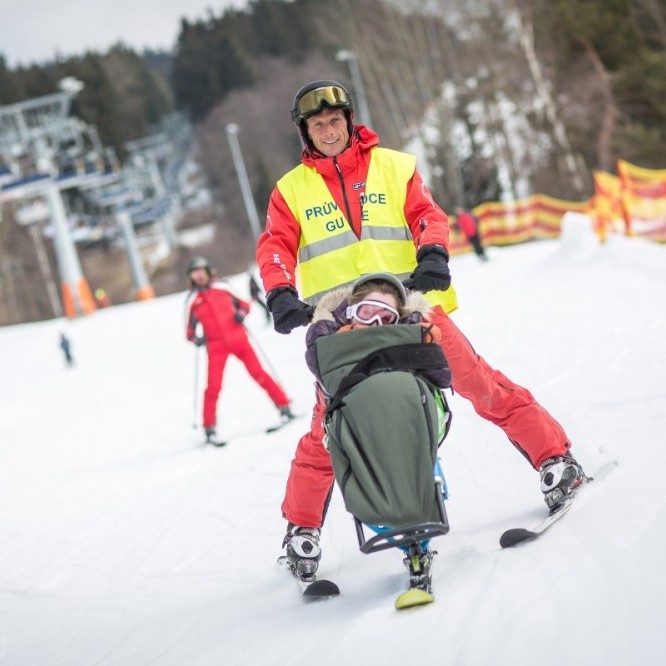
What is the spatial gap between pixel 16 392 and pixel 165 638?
14.4m

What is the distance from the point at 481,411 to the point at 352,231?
95cm

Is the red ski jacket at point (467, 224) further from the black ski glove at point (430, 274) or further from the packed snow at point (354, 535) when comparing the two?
the black ski glove at point (430, 274)

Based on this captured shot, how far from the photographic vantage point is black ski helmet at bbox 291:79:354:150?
3695mm

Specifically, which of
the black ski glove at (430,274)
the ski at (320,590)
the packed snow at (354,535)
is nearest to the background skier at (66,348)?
the packed snow at (354,535)

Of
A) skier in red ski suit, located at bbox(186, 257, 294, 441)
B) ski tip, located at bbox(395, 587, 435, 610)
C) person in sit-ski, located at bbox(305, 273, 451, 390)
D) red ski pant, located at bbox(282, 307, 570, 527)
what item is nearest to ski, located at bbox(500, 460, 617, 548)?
red ski pant, located at bbox(282, 307, 570, 527)

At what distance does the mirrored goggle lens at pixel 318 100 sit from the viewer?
3693mm

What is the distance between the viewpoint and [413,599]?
113 inches

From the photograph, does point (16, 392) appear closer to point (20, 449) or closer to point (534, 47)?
point (20, 449)

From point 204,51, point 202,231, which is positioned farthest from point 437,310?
point 204,51

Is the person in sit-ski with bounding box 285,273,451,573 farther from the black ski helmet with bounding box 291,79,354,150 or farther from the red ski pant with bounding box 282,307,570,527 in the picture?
the black ski helmet with bounding box 291,79,354,150

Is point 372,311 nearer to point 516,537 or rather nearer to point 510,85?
point 516,537

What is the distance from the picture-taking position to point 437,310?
12.1 feet

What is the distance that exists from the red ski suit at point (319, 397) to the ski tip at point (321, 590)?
0.26 metres

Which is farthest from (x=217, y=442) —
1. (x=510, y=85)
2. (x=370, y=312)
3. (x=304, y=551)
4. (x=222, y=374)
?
(x=510, y=85)
